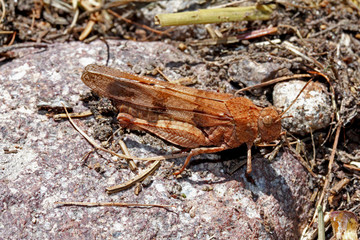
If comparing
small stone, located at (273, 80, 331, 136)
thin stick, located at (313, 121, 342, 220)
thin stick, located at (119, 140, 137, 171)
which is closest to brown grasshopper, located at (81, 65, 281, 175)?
thin stick, located at (119, 140, 137, 171)

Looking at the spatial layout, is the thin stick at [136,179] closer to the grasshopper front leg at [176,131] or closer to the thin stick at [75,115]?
the grasshopper front leg at [176,131]

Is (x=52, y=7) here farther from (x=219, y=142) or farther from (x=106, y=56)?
(x=219, y=142)

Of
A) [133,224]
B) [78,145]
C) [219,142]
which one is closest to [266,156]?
[219,142]

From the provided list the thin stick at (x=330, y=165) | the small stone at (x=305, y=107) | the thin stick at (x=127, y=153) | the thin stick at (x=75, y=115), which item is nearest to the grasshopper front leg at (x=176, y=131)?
the thin stick at (x=127, y=153)

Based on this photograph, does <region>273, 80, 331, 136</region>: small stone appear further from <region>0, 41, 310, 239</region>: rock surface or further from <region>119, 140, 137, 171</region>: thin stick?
<region>119, 140, 137, 171</region>: thin stick

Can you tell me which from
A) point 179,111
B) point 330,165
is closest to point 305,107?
point 330,165

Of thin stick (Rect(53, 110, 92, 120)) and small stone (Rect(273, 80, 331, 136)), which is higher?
thin stick (Rect(53, 110, 92, 120))

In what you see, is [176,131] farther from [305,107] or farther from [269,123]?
[305,107]
